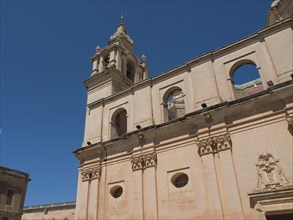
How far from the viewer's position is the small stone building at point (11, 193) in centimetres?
2895

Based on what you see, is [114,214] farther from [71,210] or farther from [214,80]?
[71,210]

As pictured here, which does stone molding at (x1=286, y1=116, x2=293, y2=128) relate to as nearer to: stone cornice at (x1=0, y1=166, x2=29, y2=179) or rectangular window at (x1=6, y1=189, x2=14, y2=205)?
rectangular window at (x1=6, y1=189, x2=14, y2=205)

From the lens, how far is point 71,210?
1407 inches

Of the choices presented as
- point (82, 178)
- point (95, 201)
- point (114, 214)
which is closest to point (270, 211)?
point (114, 214)

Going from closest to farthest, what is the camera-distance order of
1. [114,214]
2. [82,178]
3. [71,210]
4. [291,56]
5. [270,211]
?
[270,211] → [291,56] → [114,214] → [82,178] → [71,210]

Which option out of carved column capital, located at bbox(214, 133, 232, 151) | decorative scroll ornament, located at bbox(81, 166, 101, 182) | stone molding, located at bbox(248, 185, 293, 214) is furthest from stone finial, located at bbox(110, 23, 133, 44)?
stone molding, located at bbox(248, 185, 293, 214)

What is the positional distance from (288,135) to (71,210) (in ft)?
103

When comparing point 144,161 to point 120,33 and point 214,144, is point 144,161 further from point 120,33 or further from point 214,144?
point 120,33

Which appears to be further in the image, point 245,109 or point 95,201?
point 95,201

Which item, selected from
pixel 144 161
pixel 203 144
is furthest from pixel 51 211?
pixel 203 144

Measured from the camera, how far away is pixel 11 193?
1186 inches

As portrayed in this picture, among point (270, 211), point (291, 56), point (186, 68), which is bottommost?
point (270, 211)

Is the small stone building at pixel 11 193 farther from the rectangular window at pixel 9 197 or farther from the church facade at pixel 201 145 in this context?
the church facade at pixel 201 145

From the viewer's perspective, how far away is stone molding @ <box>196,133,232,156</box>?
12.5 m
